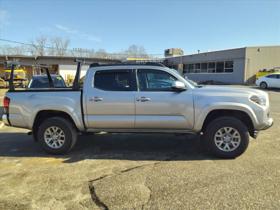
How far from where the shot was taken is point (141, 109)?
5223 millimetres

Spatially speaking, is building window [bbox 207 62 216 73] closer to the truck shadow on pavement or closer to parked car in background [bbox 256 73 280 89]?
parked car in background [bbox 256 73 280 89]

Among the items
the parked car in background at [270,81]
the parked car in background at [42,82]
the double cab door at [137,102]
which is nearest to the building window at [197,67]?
the parked car in background at [270,81]

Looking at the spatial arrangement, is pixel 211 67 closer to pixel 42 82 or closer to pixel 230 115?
pixel 42 82

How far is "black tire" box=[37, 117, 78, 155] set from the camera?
5473 millimetres

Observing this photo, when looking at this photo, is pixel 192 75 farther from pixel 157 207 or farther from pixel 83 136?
pixel 157 207

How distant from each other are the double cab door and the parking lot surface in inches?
28.4

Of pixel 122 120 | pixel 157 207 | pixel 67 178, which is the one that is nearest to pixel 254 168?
pixel 157 207

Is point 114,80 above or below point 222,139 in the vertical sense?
above

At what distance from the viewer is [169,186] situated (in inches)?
154

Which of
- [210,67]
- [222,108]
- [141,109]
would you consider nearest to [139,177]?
[141,109]

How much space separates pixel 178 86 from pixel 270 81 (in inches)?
870

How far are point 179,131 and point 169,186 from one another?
159cm

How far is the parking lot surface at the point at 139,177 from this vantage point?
11.4ft

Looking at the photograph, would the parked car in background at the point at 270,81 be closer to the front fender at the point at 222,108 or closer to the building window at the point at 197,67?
the building window at the point at 197,67
